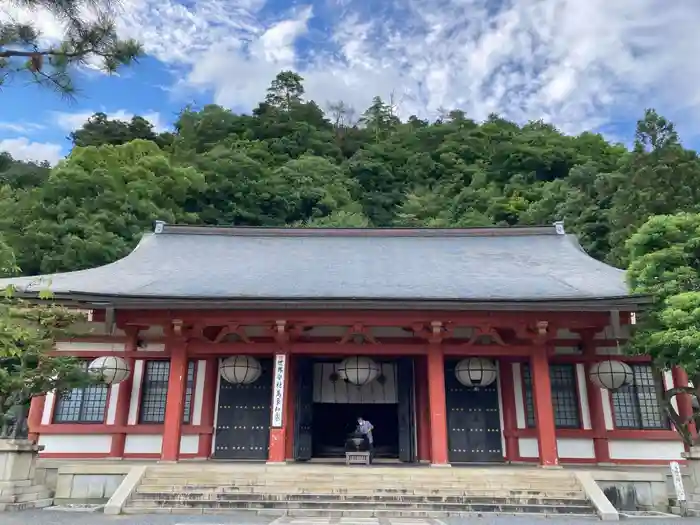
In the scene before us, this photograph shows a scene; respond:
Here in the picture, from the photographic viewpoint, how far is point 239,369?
11.4 meters

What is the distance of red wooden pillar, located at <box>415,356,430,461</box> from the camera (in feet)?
38.7

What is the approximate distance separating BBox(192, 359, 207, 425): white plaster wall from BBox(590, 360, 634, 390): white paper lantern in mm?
8133

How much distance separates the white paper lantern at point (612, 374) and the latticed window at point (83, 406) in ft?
33.5

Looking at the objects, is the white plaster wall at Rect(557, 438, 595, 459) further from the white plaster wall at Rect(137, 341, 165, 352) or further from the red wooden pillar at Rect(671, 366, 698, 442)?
the white plaster wall at Rect(137, 341, 165, 352)

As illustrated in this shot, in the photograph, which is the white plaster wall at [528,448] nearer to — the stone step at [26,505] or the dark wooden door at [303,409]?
the dark wooden door at [303,409]

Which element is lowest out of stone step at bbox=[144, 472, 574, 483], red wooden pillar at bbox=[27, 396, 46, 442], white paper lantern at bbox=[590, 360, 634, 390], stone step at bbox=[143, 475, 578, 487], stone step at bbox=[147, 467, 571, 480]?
stone step at bbox=[143, 475, 578, 487]

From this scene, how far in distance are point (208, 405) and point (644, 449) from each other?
29.6 ft

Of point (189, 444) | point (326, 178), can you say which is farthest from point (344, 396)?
point (326, 178)

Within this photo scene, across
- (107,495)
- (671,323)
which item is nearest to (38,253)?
(107,495)

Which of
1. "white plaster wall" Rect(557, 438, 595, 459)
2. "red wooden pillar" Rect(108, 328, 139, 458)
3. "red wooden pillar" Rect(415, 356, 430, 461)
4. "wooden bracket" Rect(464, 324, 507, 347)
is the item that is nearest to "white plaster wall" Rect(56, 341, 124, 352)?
"red wooden pillar" Rect(108, 328, 139, 458)

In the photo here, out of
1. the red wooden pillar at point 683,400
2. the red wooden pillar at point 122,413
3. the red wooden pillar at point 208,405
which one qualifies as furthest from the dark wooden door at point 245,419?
the red wooden pillar at point 683,400

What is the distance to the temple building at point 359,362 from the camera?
402 inches

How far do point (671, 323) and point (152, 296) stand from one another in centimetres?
892

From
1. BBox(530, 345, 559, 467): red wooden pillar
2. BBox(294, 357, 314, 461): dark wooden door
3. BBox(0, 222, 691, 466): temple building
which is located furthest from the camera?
BBox(294, 357, 314, 461): dark wooden door
